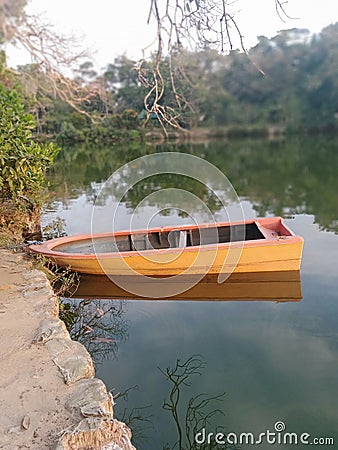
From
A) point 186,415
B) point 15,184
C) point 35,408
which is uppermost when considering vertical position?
point 15,184

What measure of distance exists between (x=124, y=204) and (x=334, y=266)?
21.7 feet

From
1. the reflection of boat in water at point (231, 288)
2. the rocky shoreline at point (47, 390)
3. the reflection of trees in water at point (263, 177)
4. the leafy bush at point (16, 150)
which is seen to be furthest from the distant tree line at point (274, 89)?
the rocky shoreline at point (47, 390)

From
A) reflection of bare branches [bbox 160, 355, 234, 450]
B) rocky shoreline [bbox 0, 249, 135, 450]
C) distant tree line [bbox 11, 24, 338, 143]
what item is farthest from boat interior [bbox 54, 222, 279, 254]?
distant tree line [bbox 11, 24, 338, 143]

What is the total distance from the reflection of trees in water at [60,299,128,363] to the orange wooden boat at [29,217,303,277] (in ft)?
1.70

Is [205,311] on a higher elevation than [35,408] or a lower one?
lower

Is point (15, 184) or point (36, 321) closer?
point (36, 321)

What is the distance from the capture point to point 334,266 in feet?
19.1

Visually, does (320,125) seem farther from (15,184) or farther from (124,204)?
(15,184)

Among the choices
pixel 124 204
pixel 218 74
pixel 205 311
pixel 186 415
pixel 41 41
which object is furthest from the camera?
pixel 218 74

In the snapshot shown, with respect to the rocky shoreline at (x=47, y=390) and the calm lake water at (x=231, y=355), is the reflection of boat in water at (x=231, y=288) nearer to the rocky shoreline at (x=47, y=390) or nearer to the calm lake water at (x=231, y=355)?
the calm lake water at (x=231, y=355)

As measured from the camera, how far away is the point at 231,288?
17.5ft

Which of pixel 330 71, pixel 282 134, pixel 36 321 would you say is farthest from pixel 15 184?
pixel 282 134

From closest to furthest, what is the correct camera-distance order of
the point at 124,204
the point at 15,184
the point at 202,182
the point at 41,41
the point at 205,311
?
the point at 41,41, the point at 205,311, the point at 15,184, the point at 124,204, the point at 202,182

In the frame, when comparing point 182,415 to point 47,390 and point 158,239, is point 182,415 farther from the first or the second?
point 158,239
